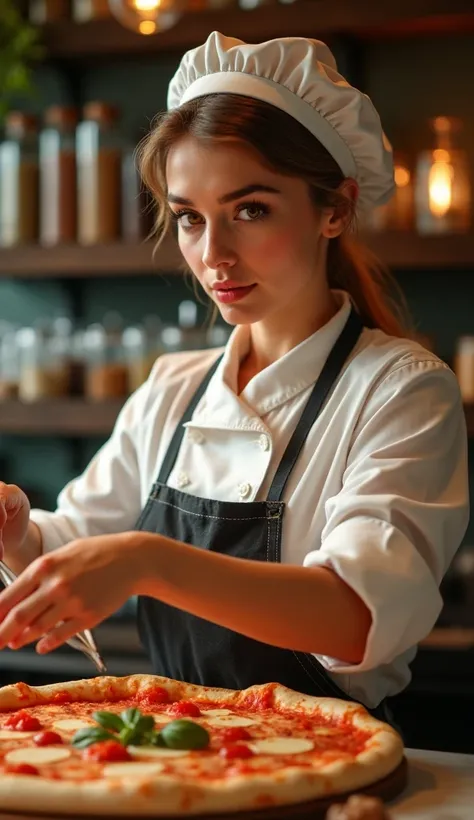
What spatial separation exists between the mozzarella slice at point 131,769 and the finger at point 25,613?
16cm

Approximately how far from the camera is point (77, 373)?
330cm

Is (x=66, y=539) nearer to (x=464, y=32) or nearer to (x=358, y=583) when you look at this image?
(x=358, y=583)

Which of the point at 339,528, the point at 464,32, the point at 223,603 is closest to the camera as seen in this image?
the point at 223,603

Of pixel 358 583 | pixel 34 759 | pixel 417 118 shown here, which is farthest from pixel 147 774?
pixel 417 118

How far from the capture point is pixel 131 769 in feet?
4.01

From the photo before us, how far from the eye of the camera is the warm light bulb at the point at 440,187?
2939 mm

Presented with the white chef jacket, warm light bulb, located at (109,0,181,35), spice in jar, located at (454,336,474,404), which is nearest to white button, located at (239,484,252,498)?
the white chef jacket

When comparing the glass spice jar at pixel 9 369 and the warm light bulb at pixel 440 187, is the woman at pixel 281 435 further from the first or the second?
the glass spice jar at pixel 9 369

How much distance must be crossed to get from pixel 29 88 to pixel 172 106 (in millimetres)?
1507

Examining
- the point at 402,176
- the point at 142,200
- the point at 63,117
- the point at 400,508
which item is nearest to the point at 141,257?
the point at 142,200

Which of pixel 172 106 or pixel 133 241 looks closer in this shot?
pixel 172 106

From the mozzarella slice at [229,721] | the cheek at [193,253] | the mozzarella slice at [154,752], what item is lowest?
the mozzarella slice at [229,721]

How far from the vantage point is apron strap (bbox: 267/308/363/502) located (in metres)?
1.70

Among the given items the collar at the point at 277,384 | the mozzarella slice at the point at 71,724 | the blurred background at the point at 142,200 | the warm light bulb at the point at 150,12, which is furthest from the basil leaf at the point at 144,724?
the blurred background at the point at 142,200
